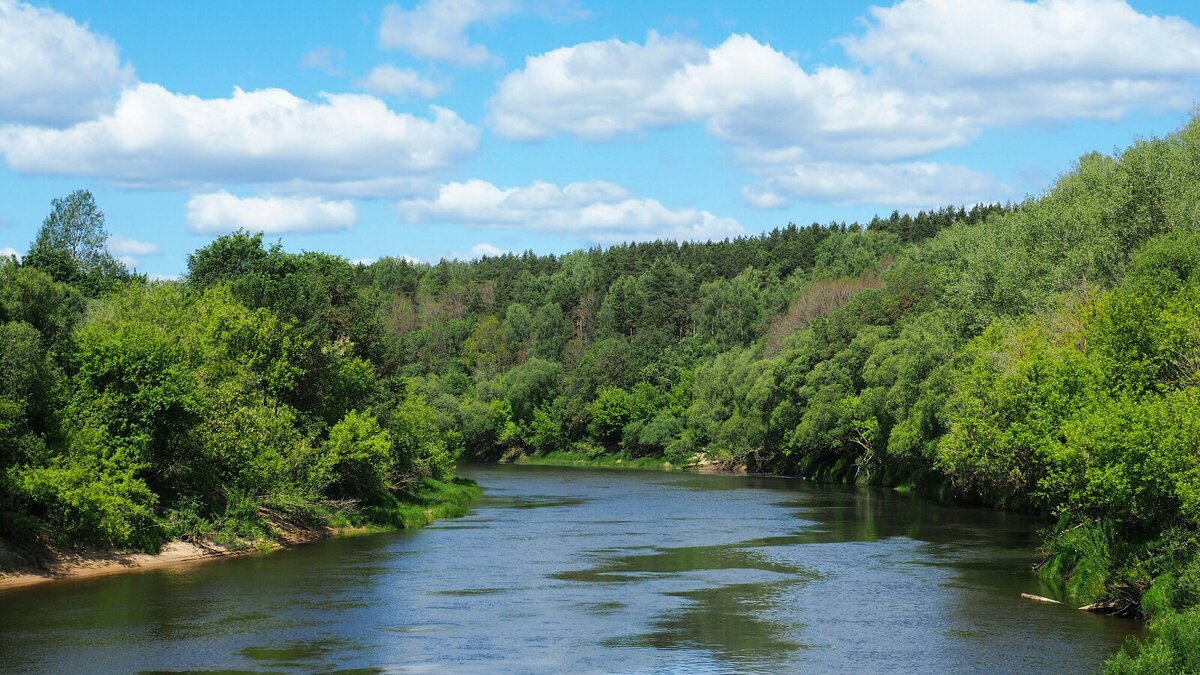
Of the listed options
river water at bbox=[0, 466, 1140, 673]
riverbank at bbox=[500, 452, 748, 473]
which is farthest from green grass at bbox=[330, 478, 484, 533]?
riverbank at bbox=[500, 452, 748, 473]

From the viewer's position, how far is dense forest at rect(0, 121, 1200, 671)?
4078 cm

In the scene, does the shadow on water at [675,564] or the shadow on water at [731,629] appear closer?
the shadow on water at [731,629]

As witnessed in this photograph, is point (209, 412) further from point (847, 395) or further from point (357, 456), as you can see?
point (847, 395)

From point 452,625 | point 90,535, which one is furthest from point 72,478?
point 452,625

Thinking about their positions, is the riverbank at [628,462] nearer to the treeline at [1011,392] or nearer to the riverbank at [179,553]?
the treeline at [1011,392]

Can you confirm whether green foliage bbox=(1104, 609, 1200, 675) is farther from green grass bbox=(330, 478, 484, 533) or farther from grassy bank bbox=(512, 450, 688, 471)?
grassy bank bbox=(512, 450, 688, 471)

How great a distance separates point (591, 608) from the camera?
43094 millimetres

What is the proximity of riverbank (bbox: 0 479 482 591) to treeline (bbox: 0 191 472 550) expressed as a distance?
0.43m

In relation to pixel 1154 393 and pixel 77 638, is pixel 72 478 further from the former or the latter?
pixel 1154 393

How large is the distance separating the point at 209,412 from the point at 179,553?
7.56 metres

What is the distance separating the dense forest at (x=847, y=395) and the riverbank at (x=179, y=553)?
28.6 inches

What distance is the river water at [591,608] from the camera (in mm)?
34844

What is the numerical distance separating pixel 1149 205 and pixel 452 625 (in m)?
43.5

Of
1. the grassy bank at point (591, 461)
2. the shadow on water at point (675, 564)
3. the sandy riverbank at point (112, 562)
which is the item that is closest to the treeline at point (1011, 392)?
the grassy bank at point (591, 461)
